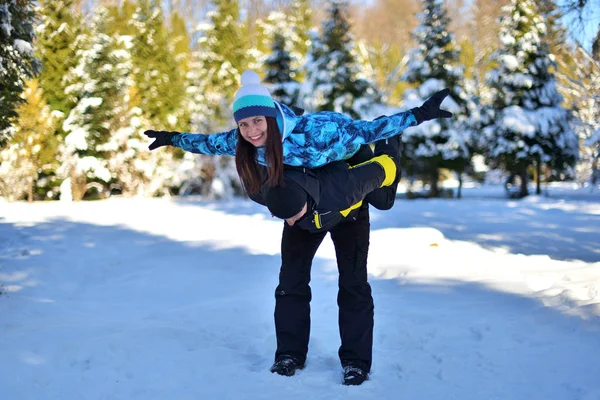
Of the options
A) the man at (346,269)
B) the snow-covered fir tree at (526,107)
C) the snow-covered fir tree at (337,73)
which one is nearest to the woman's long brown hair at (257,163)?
the man at (346,269)

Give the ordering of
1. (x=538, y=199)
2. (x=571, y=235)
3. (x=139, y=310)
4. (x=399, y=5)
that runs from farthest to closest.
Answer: (x=399, y=5) → (x=538, y=199) → (x=571, y=235) → (x=139, y=310)

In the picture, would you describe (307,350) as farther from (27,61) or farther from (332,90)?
(332,90)

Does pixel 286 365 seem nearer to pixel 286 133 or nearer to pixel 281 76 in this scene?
pixel 286 133

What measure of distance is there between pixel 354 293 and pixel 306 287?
1.06 ft

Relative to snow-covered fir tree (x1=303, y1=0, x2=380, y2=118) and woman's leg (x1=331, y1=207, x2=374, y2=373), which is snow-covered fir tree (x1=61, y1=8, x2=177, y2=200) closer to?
snow-covered fir tree (x1=303, y1=0, x2=380, y2=118)

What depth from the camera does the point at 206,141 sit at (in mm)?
3383

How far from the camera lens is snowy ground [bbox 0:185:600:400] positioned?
10.2ft

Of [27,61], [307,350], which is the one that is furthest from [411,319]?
[27,61]

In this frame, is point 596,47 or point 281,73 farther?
point 281,73

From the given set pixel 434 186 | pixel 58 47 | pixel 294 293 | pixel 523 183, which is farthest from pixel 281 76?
pixel 294 293

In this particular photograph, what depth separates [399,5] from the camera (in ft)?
167

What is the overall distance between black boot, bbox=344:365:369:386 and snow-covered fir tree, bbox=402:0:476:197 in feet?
70.7

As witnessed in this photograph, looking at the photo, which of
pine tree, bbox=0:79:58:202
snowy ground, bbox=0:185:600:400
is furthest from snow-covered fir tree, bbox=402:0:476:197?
pine tree, bbox=0:79:58:202

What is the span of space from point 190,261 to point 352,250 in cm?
530
